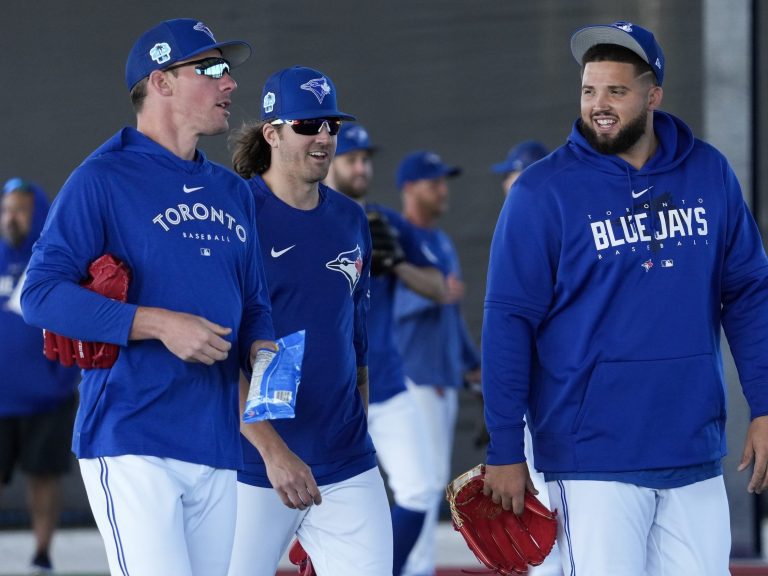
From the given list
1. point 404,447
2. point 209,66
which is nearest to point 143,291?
point 209,66

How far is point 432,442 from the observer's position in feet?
22.0

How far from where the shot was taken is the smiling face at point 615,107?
3.57 meters

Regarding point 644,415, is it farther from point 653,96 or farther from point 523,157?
point 523,157

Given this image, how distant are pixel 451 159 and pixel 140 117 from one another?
4600 mm

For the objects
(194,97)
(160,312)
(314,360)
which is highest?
(194,97)

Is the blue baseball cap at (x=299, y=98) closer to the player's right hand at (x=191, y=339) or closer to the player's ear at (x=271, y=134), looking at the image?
the player's ear at (x=271, y=134)

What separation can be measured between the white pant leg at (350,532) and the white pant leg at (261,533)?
5cm

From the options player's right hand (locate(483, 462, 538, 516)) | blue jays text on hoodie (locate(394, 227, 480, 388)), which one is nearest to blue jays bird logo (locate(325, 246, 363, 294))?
player's right hand (locate(483, 462, 538, 516))

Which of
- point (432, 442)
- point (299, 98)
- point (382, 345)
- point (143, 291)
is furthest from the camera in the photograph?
point (432, 442)

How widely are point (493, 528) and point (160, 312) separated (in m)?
1.17

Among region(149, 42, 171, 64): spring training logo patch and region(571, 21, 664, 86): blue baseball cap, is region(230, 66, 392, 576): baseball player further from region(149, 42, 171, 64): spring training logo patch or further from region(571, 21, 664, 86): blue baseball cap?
region(571, 21, 664, 86): blue baseball cap

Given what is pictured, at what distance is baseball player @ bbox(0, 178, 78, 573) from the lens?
22.8ft

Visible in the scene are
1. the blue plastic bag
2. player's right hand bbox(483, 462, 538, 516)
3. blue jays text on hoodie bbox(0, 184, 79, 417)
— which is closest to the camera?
the blue plastic bag

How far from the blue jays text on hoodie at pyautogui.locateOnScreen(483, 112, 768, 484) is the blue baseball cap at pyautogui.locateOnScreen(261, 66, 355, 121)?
72 centimetres
